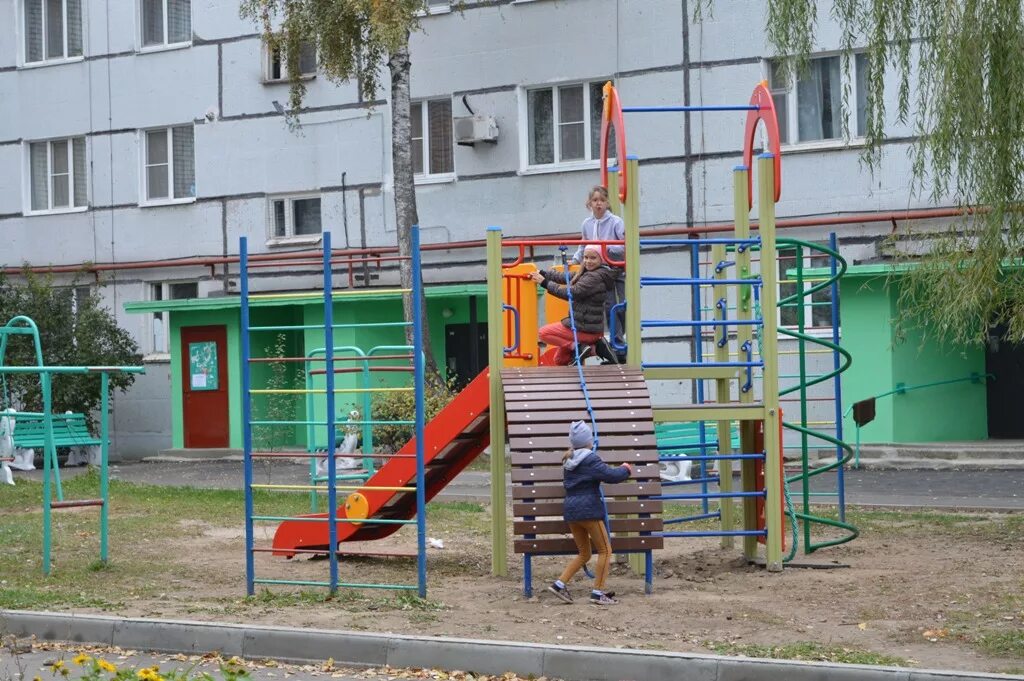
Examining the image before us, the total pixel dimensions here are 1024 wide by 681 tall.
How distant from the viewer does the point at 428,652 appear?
850 centimetres

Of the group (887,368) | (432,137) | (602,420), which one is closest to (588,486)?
(602,420)

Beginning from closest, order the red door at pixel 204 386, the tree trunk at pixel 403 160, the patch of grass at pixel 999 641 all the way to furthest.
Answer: the patch of grass at pixel 999 641
the tree trunk at pixel 403 160
the red door at pixel 204 386

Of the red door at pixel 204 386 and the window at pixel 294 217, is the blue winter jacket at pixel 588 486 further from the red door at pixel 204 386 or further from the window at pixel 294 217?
the red door at pixel 204 386

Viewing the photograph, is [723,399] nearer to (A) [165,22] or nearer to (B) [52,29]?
(A) [165,22]

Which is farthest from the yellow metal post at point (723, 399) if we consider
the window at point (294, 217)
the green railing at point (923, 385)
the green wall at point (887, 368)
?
the window at point (294, 217)

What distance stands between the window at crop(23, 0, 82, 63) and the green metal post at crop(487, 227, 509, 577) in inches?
830

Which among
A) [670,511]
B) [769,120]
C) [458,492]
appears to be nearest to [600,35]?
[458,492]

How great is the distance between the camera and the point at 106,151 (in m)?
29.4

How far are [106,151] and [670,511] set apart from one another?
57.7ft

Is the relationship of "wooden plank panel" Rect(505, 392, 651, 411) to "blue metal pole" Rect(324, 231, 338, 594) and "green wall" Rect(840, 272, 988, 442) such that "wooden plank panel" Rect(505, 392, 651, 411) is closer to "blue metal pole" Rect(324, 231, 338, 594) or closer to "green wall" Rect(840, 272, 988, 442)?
"blue metal pole" Rect(324, 231, 338, 594)

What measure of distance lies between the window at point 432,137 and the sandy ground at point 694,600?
13427mm

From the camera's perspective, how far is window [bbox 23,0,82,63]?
29.9 meters

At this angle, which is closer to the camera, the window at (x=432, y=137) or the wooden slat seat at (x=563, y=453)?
the wooden slat seat at (x=563, y=453)

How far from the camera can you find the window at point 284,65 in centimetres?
2691
